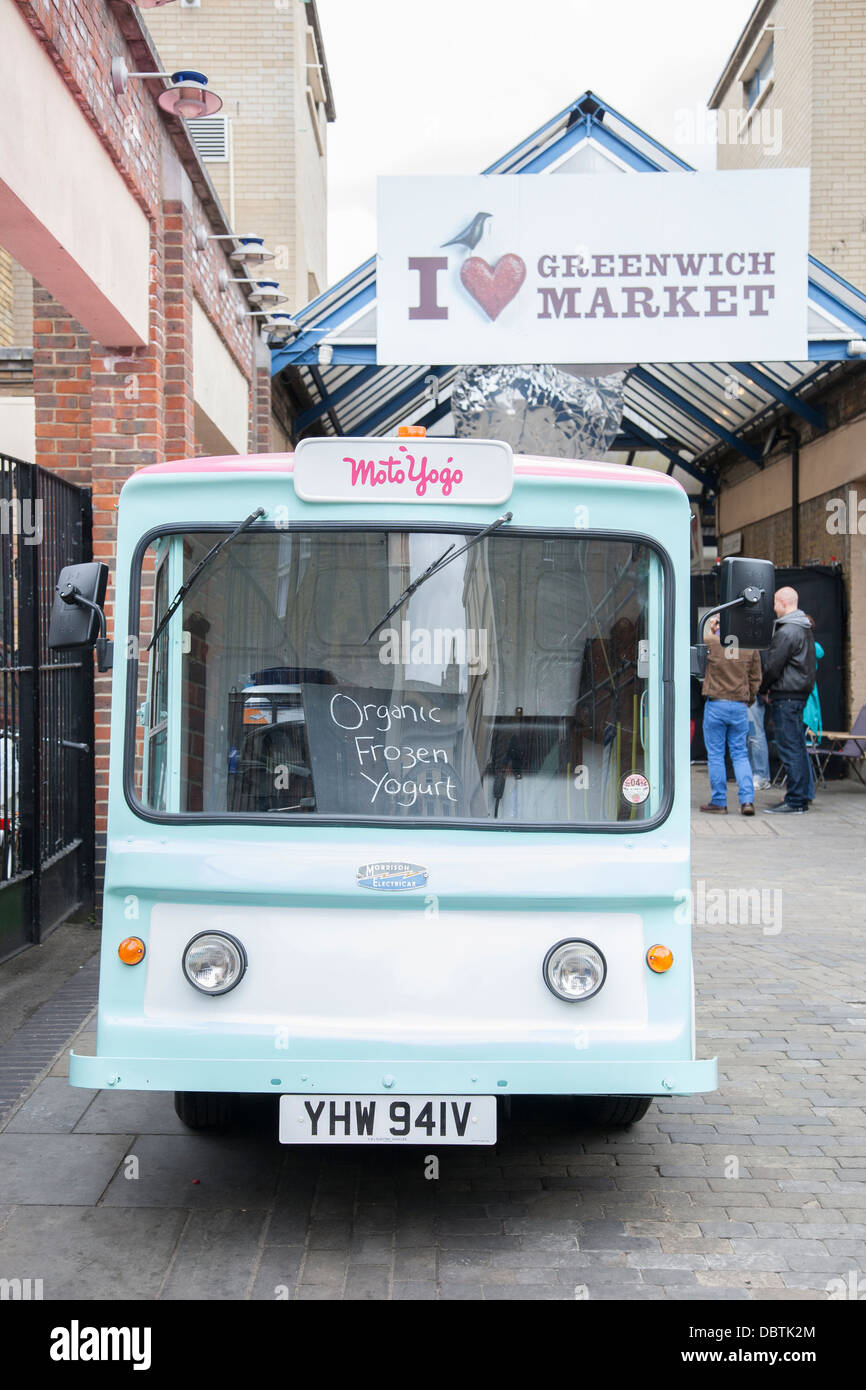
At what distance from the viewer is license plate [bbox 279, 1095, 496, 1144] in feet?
12.5

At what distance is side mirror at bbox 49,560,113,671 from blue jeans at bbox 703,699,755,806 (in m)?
9.10

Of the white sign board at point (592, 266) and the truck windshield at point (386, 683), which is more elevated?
the white sign board at point (592, 266)

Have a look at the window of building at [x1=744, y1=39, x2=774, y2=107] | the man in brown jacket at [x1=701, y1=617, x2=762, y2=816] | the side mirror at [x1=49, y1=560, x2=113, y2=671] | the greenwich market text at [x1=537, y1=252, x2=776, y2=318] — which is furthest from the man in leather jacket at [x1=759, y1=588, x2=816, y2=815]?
the window of building at [x1=744, y1=39, x2=774, y2=107]

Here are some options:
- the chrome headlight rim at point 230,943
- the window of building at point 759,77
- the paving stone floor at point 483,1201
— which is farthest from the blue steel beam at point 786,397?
the chrome headlight rim at point 230,943

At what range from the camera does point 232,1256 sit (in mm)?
3814

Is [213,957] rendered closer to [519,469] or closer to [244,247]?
[519,469]

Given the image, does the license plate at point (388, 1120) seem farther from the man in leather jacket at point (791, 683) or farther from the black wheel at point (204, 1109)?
the man in leather jacket at point (791, 683)

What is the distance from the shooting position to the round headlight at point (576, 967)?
3.90m

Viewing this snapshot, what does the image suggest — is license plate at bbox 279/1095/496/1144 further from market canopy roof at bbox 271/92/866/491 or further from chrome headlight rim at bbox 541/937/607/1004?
market canopy roof at bbox 271/92/866/491

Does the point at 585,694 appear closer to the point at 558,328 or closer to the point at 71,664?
the point at 71,664

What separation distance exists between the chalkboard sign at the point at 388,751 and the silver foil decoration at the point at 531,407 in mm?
7190

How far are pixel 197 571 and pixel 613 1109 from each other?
241cm

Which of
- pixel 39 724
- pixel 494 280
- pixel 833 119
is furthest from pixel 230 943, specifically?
pixel 833 119

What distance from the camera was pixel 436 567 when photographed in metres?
4.02
